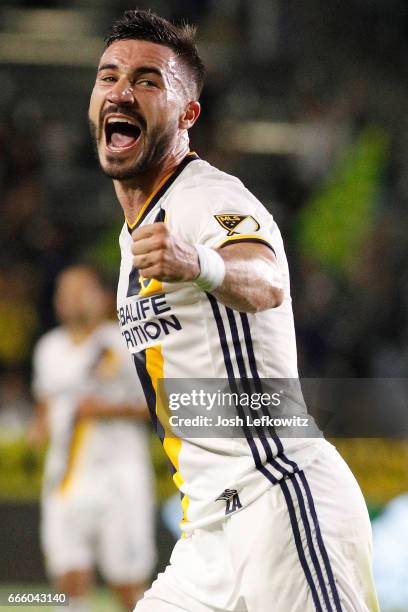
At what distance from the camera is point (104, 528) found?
22.5ft

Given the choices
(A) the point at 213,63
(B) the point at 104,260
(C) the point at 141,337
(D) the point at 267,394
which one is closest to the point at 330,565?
(D) the point at 267,394

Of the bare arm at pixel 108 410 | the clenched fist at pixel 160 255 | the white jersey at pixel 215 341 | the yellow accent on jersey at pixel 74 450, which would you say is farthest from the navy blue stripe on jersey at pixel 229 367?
the yellow accent on jersey at pixel 74 450

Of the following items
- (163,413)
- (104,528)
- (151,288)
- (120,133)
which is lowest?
(104,528)

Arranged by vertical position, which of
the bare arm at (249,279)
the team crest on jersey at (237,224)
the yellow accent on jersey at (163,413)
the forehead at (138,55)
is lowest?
the yellow accent on jersey at (163,413)

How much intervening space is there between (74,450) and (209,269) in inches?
176

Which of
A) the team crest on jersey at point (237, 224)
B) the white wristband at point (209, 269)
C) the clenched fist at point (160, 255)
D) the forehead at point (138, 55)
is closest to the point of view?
the clenched fist at point (160, 255)

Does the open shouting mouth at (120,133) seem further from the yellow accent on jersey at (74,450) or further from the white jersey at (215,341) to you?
the yellow accent on jersey at (74,450)

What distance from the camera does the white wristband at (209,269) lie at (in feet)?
8.37

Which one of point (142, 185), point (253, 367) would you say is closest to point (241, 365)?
point (253, 367)

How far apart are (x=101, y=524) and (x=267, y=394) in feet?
13.9

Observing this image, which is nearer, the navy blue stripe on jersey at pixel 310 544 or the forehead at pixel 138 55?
the navy blue stripe on jersey at pixel 310 544

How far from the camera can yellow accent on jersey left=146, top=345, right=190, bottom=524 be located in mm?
3037

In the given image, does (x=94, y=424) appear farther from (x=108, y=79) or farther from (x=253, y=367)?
(x=253, y=367)

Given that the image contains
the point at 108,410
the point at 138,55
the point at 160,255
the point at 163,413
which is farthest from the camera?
the point at 108,410
